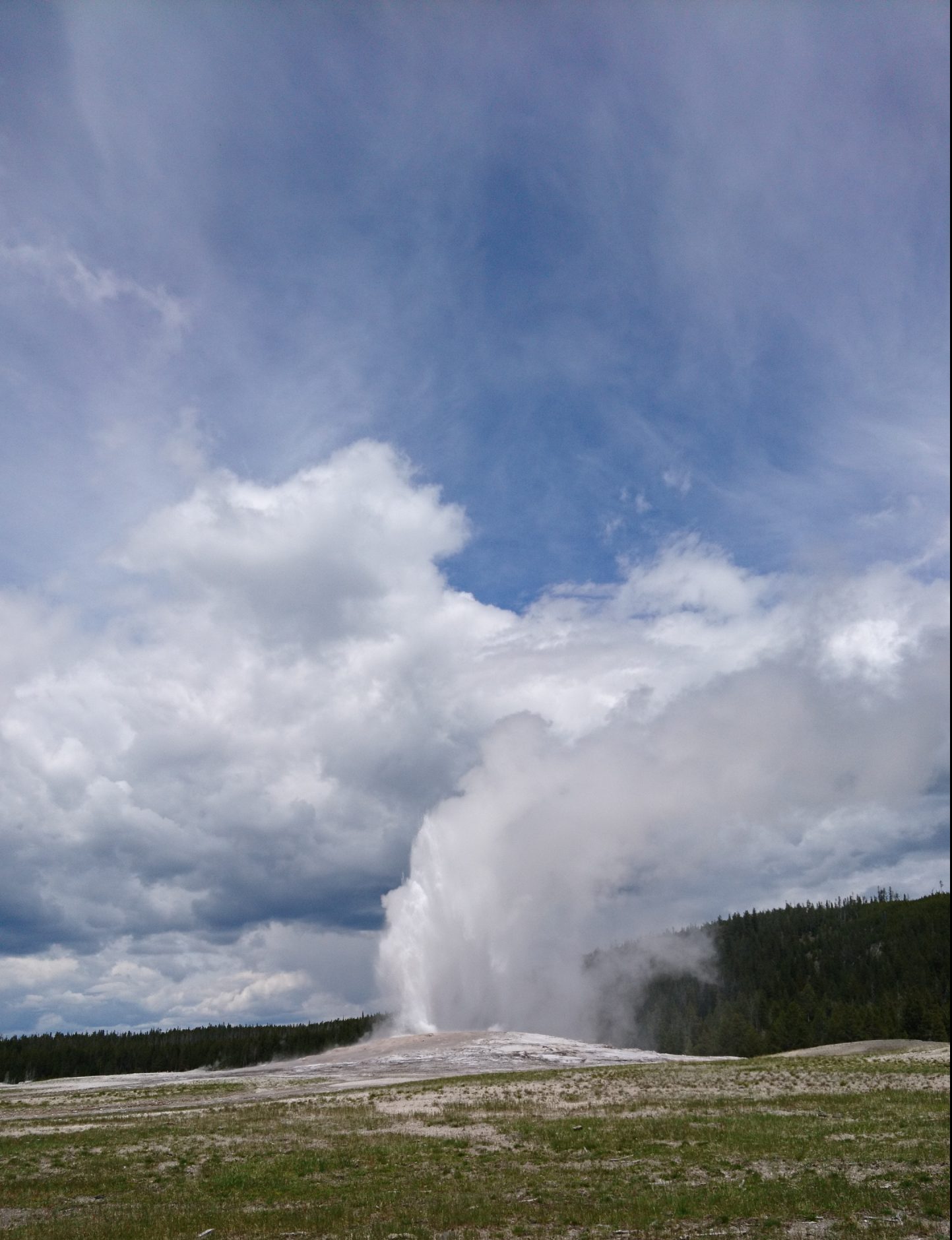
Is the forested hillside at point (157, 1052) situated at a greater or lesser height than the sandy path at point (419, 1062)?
lesser

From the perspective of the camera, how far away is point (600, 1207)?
2266cm

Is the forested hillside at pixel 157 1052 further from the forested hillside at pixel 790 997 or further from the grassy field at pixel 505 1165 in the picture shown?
the grassy field at pixel 505 1165

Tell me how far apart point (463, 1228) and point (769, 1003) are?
6214 inches

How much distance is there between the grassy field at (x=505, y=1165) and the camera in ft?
70.7

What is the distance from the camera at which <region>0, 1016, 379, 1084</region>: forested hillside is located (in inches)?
5595

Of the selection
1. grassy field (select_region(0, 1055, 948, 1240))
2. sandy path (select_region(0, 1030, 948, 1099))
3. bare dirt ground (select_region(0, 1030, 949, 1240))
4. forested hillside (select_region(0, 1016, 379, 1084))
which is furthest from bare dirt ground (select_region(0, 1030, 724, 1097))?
forested hillside (select_region(0, 1016, 379, 1084))

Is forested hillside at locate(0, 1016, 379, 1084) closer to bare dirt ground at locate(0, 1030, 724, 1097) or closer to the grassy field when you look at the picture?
bare dirt ground at locate(0, 1030, 724, 1097)

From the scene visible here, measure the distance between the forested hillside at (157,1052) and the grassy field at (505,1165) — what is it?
329 ft

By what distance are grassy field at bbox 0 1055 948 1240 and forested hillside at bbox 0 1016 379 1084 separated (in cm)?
10037

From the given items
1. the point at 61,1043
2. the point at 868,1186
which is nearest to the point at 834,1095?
the point at 868,1186

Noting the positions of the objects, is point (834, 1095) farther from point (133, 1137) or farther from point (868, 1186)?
point (133, 1137)

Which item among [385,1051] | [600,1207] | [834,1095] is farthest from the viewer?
[385,1051]

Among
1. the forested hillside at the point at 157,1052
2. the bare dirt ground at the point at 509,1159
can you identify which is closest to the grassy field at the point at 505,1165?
the bare dirt ground at the point at 509,1159

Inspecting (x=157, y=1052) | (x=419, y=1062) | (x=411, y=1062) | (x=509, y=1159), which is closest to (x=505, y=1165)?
(x=509, y=1159)
